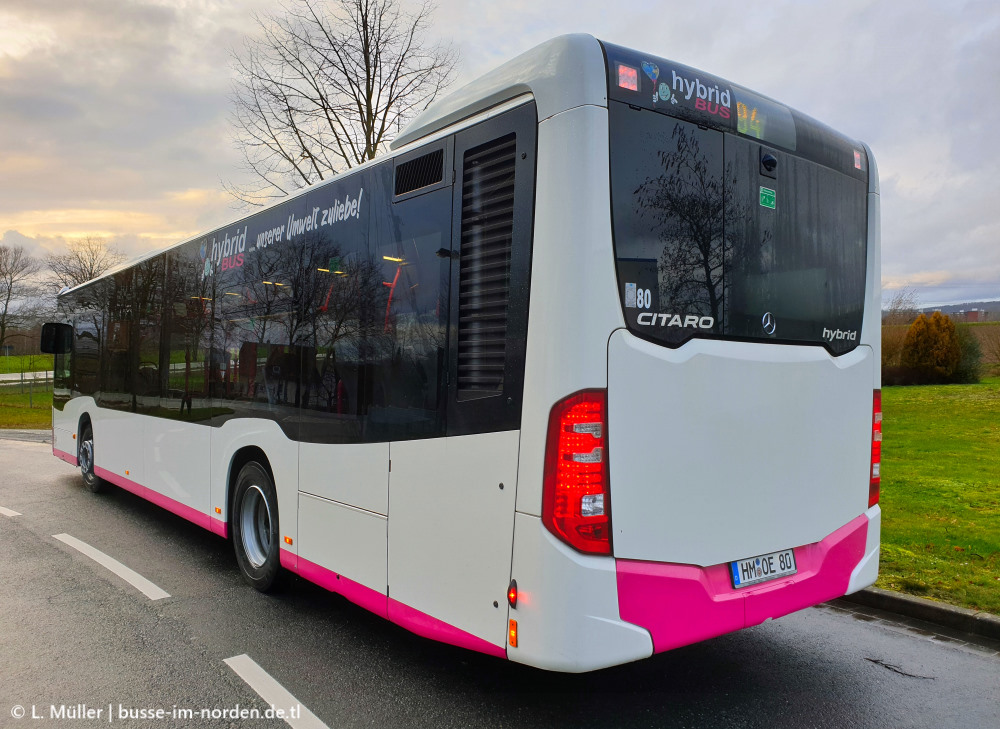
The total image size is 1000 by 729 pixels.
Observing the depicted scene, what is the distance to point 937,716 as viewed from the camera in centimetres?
353

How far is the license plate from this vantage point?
129 inches

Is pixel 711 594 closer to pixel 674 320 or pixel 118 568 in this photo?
pixel 674 320

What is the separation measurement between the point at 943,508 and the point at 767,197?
6.03 meters

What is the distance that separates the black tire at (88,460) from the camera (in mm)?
9383

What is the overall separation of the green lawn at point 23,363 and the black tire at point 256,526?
52696mm

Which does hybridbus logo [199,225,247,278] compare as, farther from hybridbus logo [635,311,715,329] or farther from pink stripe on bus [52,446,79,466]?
pink stripe on bus [52,446,79,466]

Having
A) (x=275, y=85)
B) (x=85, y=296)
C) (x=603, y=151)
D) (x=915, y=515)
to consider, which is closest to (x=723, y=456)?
(x=603, y=151)

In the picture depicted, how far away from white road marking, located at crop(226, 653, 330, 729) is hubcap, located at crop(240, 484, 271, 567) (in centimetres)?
134

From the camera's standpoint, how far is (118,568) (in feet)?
19.6

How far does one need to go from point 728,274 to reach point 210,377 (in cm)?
452

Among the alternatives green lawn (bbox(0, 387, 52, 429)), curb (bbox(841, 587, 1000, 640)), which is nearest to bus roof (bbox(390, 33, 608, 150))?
curb (bbox(841, 587, 1000, 640))

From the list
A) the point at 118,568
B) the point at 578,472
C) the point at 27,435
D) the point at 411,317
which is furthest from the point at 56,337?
the point at 27,435

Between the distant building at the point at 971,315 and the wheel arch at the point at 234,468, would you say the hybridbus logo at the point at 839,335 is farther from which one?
the distant building at the point at 971,315

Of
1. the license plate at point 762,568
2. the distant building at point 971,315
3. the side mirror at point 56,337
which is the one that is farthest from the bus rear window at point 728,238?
the distant building at point 971,315
